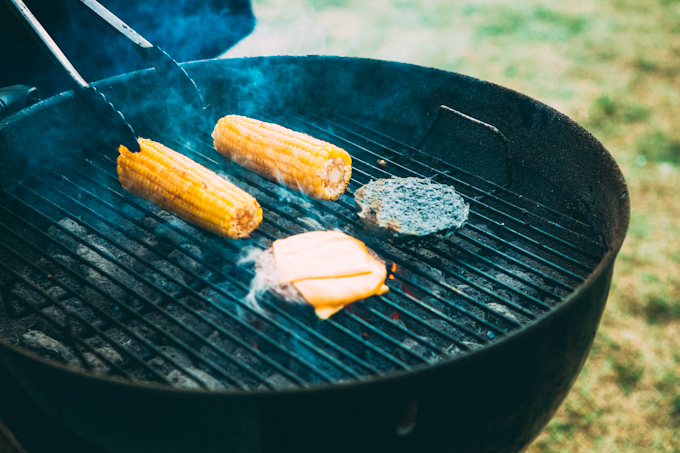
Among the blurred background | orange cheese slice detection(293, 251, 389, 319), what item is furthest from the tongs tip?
the blurred background

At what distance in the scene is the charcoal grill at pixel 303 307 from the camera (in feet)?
4.66

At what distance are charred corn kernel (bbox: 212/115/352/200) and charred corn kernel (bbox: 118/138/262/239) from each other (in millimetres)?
288

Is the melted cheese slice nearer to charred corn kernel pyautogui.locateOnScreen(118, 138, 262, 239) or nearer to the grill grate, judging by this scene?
the grill grate

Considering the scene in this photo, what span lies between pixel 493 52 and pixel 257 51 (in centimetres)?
375

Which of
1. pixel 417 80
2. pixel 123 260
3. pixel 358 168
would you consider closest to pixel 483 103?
pixel 417 80

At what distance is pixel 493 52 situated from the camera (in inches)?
283

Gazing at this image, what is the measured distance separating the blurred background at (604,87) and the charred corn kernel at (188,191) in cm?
225

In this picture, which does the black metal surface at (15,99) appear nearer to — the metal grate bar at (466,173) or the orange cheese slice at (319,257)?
the metal grate bar at (466,173)

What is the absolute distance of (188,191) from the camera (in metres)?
2.18

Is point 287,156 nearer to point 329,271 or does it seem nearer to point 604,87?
point 329,271

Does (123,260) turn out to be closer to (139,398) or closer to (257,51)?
(139,398)

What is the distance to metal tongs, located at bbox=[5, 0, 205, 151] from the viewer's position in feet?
6.38

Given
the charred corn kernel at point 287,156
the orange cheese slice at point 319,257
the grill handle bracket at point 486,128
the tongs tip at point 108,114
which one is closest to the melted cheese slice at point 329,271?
the orange cheese slice at point 319,257

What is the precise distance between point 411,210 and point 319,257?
544 millimetres
